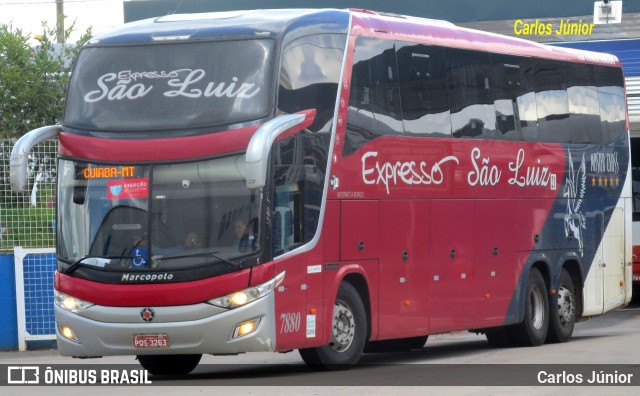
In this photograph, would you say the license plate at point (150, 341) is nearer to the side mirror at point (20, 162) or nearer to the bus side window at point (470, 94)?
the side mirror at point (20, 162)

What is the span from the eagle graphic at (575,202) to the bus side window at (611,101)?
3.81 feet

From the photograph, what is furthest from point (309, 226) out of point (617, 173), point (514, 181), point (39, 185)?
point (617, 173)

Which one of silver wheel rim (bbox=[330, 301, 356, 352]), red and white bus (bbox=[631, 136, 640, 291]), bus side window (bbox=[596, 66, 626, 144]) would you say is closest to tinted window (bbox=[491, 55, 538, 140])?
bus side window (bbox=[596, 66, 626, 144])

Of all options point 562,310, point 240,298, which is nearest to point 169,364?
point 240,298

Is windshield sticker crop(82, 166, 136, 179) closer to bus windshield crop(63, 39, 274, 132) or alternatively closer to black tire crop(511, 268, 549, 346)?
bus windshield crop(63, 39, 274, 132)

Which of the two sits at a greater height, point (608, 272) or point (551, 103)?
point (551, 103)

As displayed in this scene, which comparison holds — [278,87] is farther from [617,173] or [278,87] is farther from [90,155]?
[617,173]

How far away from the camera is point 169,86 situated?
579 inches

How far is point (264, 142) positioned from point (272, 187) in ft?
2.81

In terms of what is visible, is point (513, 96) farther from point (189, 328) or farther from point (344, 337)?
point (189, 328)

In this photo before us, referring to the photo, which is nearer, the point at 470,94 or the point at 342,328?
the point at 342,328

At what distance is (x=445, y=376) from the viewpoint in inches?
578

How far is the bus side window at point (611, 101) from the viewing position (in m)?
22.4

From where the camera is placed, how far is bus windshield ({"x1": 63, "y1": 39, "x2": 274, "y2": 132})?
14.4 m
